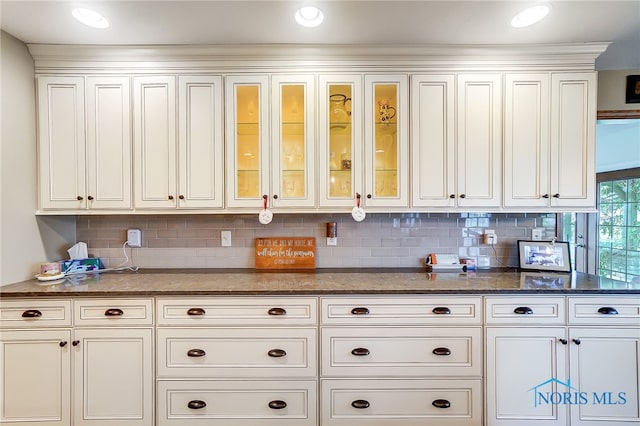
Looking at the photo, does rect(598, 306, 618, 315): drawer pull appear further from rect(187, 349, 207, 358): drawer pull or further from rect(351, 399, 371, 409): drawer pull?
rect(187, 349, 207, 358): drawer pull

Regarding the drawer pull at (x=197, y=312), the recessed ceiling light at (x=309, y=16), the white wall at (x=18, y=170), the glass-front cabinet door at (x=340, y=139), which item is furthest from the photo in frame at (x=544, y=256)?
the white wall at (x=18, y=170)

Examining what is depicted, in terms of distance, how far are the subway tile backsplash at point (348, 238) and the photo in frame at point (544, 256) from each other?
114mm

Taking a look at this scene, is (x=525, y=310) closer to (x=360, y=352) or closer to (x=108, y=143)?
(x=360, y=352)

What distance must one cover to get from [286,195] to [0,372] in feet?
6.36

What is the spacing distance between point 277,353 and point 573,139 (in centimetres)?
238

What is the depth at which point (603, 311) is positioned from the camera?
1735 millimetres

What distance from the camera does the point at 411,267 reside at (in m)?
2.37

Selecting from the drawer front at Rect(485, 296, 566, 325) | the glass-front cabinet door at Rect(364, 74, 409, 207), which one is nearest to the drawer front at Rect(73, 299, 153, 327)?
the glass-front cabinet door at Rect(364, 74, 409, 207)

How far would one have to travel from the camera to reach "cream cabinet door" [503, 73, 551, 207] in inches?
80.2

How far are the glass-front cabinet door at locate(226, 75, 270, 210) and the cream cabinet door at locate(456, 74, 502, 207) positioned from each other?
1327 mm

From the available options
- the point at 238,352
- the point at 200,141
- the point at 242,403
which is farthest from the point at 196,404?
the point at 200,141

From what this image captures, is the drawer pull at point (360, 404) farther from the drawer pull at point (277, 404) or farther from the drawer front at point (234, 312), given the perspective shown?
the drawer front at point (234, 312)

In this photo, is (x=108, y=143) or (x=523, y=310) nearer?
(x=523, y=310)

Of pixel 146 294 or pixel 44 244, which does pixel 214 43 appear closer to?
pixel 146 294
